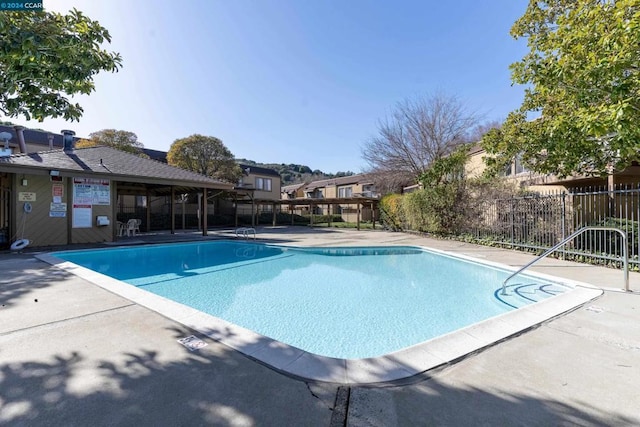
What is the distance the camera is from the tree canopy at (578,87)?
478 centimetres

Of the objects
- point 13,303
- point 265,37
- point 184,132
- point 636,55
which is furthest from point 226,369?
point 184,132

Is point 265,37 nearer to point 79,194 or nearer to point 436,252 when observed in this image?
point 79,194

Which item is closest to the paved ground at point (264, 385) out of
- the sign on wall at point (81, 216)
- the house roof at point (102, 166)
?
the house roof at point (102, 166)

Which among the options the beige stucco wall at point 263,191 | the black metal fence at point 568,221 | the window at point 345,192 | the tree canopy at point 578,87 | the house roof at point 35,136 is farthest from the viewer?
the window at point 345,192

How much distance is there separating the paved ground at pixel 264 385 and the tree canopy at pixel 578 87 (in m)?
3.63

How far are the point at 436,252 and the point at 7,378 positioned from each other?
11.6 meters

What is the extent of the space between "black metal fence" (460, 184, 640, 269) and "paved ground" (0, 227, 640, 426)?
554 centimetres

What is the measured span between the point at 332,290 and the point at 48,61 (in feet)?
20.2

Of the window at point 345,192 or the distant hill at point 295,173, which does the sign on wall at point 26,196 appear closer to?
the window at point 345,192

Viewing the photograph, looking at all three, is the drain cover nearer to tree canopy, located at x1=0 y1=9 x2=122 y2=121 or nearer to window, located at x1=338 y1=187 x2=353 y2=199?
tree canopy, located at x1=0 y1=9 x2=122 y2=121

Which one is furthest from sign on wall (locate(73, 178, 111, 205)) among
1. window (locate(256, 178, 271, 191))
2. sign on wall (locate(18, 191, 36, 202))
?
window (locate(256, 178, 271, 191))

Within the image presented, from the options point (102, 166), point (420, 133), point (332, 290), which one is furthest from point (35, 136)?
point (420, 133)

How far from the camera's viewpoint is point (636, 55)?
4793 millimetres

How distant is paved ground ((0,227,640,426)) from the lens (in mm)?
1986
